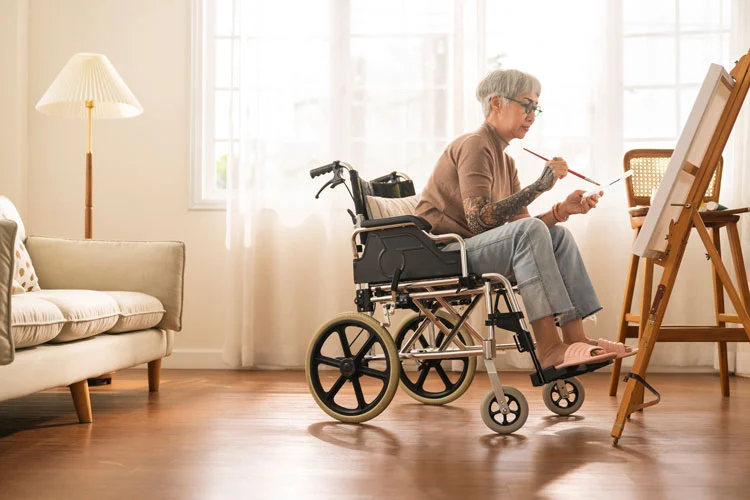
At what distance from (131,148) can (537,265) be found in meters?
2.61

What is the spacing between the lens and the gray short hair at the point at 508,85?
97.0 inches

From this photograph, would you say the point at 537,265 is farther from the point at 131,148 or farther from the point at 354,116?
the point at 131,148

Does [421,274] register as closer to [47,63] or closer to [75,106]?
[75,106]

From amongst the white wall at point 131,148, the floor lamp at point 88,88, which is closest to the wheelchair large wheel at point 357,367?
the floor lamp at point 88,88

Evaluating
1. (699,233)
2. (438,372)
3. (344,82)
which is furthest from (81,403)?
(344,82)

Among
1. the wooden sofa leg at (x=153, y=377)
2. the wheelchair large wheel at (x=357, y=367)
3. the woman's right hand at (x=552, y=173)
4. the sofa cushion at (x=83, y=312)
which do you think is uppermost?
the woman's right hand at (x=552, y=173)

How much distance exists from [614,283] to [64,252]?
245cm

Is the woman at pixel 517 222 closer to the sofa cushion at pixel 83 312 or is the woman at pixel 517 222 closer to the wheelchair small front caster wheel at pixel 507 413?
the wheelchair small front caster wheel at pixel 507 413

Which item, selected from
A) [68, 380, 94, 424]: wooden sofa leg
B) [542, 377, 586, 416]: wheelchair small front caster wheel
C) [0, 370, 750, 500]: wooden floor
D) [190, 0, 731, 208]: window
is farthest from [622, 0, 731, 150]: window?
[68, 380, 94, 424]: wooden sofa leg

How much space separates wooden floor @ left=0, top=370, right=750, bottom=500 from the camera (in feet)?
5.27

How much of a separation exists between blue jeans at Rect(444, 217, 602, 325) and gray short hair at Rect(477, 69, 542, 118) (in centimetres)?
48

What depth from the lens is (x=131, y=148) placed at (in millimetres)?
4008

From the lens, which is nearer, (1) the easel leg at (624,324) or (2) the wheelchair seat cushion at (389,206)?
(2) the wheelchair seat cushion at (389,206)

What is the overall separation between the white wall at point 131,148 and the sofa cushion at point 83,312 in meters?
1.34
